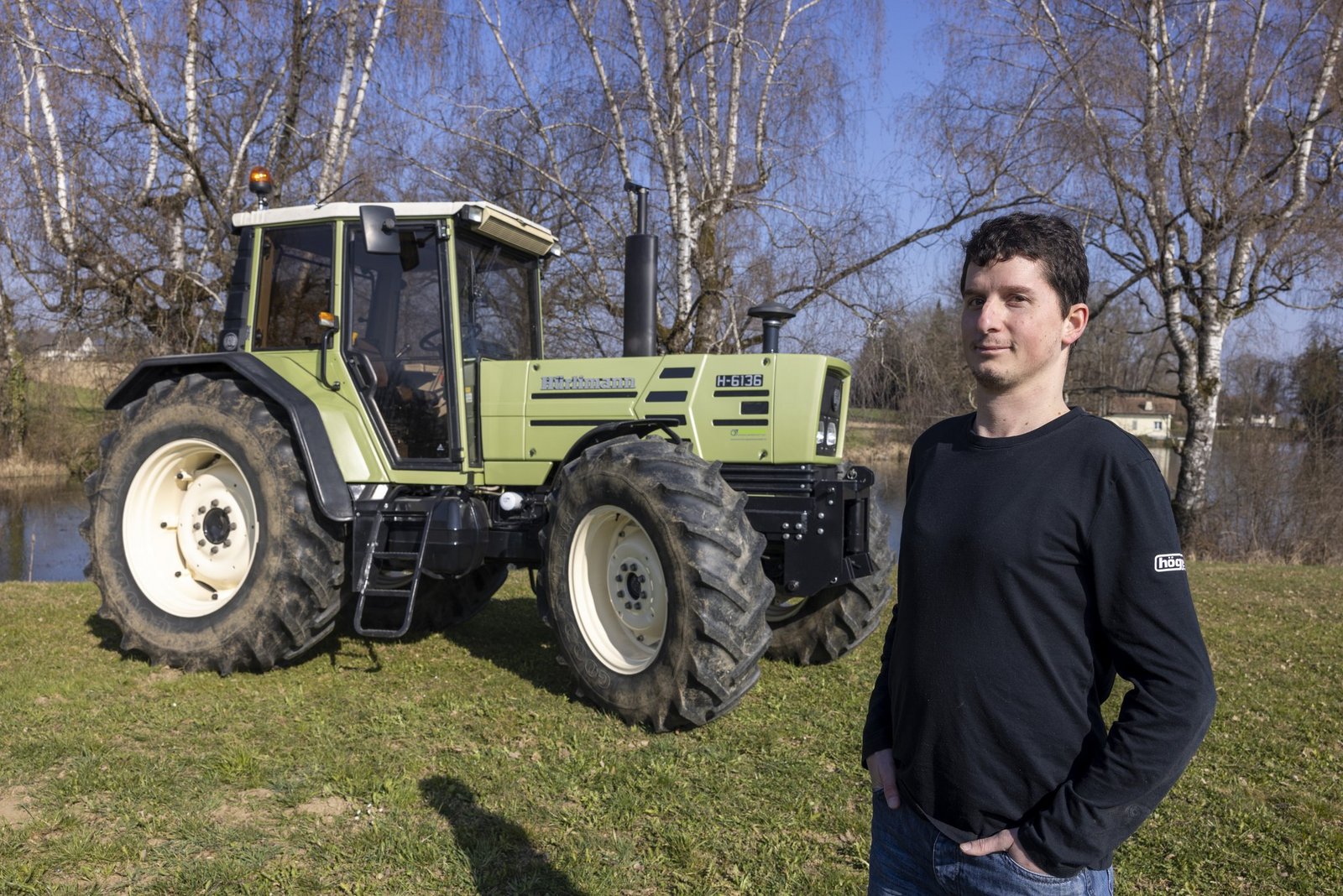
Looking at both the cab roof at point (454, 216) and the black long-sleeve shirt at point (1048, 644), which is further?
the cab roof at point (454, 216)

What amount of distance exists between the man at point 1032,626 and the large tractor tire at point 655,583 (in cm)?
272

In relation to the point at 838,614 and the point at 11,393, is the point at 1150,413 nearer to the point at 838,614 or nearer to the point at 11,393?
the point at 11,393

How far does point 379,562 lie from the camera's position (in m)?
5.80

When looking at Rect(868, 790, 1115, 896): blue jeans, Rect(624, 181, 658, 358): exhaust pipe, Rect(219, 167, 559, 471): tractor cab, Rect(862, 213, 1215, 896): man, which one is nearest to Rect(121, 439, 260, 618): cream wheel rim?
Rect(219, 167, 559, 471): tractor cab

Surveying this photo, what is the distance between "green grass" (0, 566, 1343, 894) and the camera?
3459 millimetres

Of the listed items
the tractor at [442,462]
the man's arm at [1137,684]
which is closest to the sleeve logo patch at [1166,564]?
the man's arm at [1137,684]

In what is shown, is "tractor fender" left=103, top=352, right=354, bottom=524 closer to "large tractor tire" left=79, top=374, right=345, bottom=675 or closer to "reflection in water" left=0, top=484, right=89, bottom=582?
"large tractor tire" left=79, top=374, right=345, bottom=675

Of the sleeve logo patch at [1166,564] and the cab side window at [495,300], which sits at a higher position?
the cab side window at [495,300]

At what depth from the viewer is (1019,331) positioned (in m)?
1.73

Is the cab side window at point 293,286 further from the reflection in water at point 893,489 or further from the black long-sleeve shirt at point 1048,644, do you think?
the reflection in water at point 893,489

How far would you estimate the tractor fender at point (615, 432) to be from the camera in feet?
18.0

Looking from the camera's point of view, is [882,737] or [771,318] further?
[771,318]

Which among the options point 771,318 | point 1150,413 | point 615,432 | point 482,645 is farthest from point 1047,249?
point 1150,413

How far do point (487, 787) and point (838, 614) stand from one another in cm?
240
